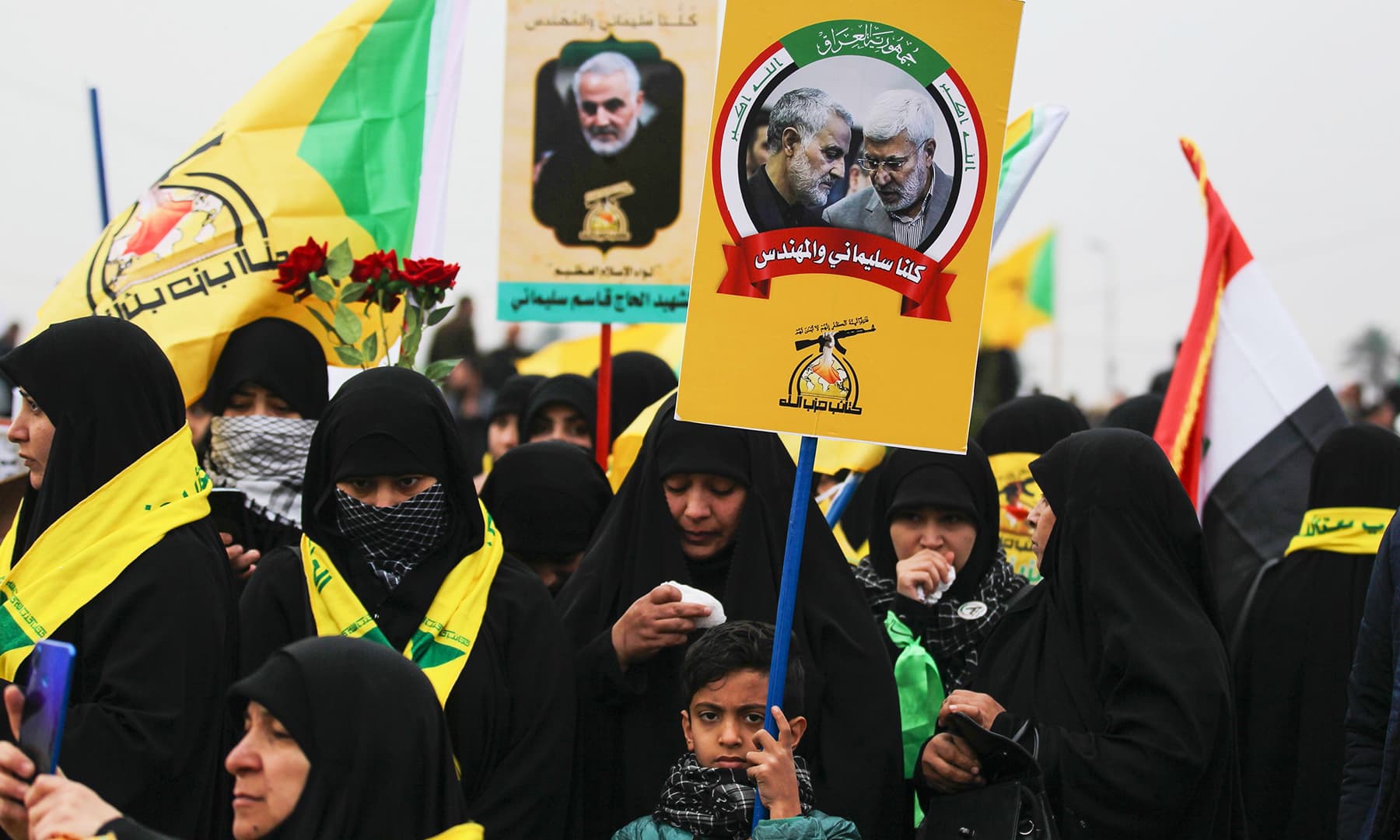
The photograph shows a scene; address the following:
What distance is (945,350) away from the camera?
3846mm

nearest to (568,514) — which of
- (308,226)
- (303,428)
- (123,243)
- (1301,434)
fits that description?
(303,428)

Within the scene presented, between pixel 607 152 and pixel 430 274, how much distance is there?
1.49 m

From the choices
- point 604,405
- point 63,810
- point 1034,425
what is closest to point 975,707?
point 63,810

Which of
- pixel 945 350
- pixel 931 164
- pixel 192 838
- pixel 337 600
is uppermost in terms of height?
pixel 931 164

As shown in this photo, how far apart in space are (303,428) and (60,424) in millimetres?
1393

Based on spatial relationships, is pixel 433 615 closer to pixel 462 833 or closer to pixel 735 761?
pixel 735 761

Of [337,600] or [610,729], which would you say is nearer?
[337,600]

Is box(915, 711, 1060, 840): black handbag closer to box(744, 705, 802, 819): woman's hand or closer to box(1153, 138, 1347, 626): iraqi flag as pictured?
box(744, 705, 802, 819): woman's hand

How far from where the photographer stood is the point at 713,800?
376 centimetres

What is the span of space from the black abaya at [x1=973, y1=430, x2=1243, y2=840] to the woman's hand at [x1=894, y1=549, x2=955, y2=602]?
635 mm

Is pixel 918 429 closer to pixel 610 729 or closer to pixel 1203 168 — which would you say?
pixel 610 729

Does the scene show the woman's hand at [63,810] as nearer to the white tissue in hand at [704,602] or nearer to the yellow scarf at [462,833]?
the yellow scarf at [462,833]

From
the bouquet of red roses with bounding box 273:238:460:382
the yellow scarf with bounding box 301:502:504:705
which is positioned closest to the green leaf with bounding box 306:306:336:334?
the bouquet of red roses with bounding box 273:238:460:382

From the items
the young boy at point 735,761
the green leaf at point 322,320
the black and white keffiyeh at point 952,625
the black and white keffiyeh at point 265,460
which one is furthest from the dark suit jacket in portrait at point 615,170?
the young boy at point 735,761
